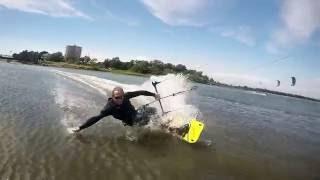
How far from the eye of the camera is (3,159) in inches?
338

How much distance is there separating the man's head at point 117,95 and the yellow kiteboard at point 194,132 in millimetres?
2730

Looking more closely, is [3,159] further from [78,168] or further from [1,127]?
[1,127]

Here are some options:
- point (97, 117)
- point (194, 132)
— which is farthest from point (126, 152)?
point (194, 132)

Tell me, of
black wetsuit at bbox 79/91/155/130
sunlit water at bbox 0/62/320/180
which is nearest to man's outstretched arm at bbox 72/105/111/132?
black wetsuit at bbox 79/91/155/130

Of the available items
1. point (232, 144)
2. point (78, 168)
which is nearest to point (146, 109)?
point (232, 144)

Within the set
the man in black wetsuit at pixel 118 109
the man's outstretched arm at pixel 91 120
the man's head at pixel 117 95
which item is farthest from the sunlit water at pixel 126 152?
the man's head at pixel 117 95

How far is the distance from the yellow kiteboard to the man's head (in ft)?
8.96

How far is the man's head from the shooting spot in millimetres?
12586

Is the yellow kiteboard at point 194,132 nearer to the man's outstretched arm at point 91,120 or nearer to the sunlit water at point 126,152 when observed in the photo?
the sunlit water at point 126,152

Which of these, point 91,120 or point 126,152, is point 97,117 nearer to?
point 91,120

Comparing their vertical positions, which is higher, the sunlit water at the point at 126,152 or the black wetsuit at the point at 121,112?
the black wetsuit at the point at 121,112

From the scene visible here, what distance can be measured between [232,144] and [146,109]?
12.0 ft

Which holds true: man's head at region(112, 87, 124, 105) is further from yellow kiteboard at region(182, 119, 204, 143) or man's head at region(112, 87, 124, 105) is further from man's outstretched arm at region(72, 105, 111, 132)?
yellow kiteboard at region(182, 119, 204, 143)

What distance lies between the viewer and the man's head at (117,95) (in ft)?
41.3
